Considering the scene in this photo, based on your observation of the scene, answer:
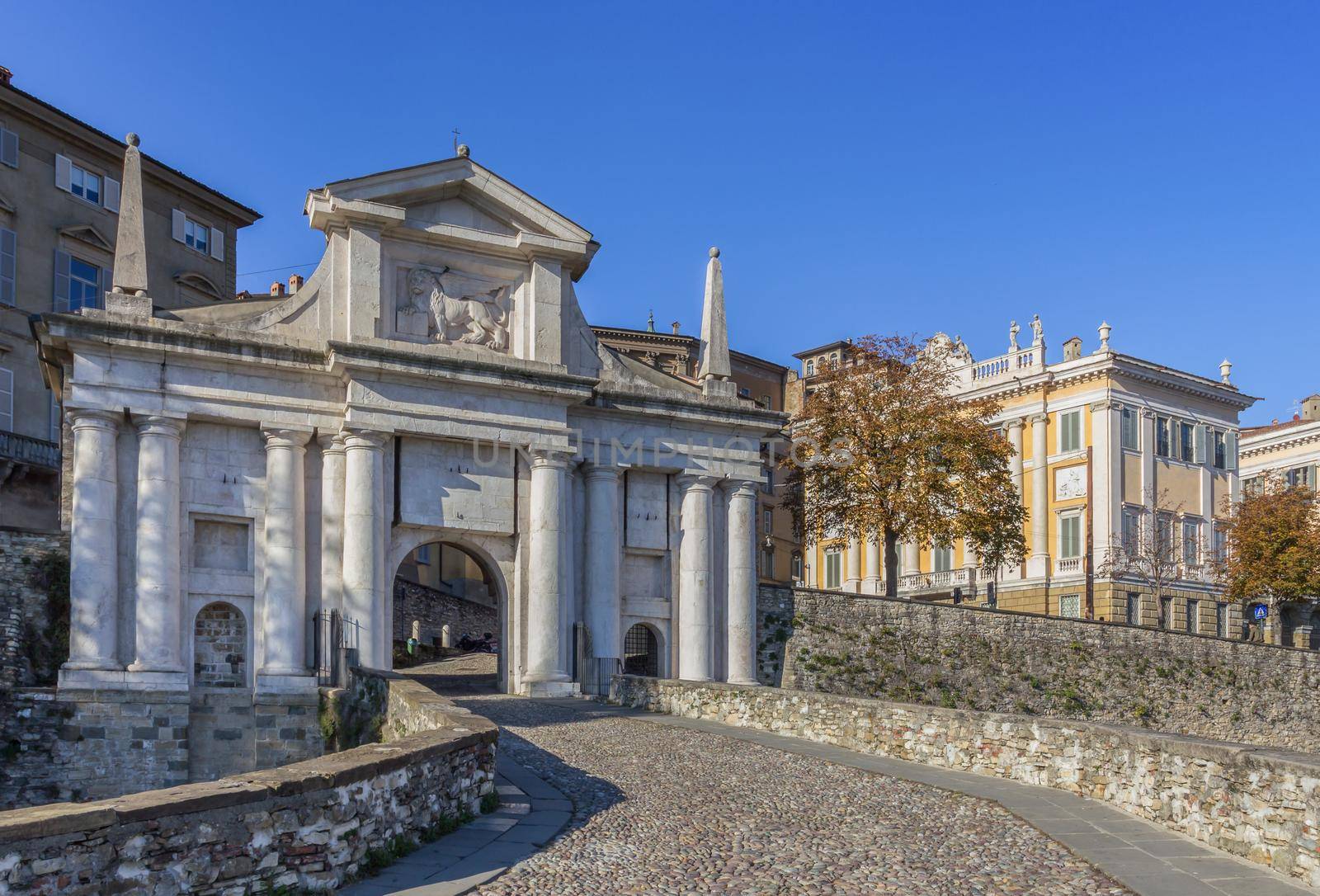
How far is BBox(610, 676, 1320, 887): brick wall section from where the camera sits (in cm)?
1256

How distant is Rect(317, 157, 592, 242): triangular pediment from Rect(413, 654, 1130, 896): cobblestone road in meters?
16.2

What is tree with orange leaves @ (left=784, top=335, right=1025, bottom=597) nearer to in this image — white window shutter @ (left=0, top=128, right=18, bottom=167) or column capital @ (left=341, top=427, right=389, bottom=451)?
column capital @ (left=341, top=427, right=389, bottom=451)

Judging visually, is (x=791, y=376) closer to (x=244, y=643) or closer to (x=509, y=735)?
(x=244, y=643)

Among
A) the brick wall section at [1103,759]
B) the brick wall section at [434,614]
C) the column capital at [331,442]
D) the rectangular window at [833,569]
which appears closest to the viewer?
the brick wall section at [1103,759]

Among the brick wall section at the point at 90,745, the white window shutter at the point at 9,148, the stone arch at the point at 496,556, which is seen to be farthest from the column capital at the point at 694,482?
the white window shutter at the point at 9,148

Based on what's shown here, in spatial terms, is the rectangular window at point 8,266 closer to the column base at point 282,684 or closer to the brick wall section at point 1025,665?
the column base at point 282,684

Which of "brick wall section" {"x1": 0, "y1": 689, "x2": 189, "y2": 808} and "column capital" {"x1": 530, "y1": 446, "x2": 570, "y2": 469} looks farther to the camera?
"column capital" {"x1": 530, "y1": 446, "x2": 570, "y2": 469}

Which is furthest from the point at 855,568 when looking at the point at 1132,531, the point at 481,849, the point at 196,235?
the point at 481,849

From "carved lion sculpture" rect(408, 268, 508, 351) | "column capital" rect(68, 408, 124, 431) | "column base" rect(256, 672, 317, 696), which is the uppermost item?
"carved lion sculpture" rect(408, 268, 508, 351)

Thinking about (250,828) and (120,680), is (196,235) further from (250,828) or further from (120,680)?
(250,828)

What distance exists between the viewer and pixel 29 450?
139 feet

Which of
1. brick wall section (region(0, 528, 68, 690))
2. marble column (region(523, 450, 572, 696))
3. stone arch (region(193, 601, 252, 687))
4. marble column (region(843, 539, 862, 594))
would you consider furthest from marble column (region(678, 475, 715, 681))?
marble column (region(843, 539, 862, 594))

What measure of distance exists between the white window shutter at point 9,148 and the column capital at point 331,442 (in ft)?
63.1

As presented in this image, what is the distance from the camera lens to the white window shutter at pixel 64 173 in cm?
4575
